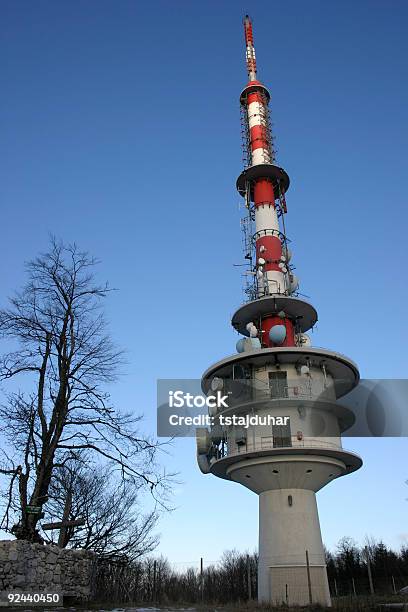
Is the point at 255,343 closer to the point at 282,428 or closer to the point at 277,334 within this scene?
the point at 277,334

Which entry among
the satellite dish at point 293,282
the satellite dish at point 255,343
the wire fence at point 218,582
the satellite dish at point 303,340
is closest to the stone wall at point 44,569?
the wire fence at point 218,582

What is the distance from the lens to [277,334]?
29.5 m

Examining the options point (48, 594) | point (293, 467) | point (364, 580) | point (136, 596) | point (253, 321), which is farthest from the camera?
point (364, 580)

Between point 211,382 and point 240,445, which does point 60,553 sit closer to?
point 240,445

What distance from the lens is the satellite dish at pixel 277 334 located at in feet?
96.7

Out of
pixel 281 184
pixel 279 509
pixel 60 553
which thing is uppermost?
pixel 281 184

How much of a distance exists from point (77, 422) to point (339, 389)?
56.6ft

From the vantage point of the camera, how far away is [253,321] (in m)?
33.2

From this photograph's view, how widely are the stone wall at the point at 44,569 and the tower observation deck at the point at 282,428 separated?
11135 millimetres

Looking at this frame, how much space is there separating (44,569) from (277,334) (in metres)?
16.9

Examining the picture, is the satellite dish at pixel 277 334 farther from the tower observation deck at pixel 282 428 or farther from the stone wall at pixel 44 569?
the stone wall at pixel 44 569

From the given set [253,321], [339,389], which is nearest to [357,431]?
[339,389]

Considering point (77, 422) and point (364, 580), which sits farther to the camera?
point (364, 580)

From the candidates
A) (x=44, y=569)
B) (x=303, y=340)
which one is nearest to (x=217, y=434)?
(x=303, y=340)
